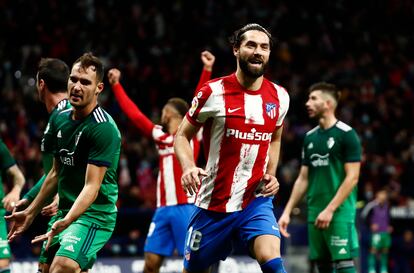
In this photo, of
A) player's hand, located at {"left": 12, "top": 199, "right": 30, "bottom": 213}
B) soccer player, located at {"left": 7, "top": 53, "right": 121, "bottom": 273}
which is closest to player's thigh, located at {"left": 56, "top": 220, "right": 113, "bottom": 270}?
soccer player, located at {"left": 7, "top": 53, "right": 121, "bottom": 273}

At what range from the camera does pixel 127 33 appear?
21.7 metres

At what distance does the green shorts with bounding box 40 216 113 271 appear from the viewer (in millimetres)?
6355

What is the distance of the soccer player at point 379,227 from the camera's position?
652 inches

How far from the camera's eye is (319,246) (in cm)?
922

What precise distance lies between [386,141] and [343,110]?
1.50 metres

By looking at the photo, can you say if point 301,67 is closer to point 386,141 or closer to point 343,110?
point 343,110

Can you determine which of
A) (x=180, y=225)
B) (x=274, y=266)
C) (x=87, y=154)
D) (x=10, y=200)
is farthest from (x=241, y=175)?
(x=180, y=225)

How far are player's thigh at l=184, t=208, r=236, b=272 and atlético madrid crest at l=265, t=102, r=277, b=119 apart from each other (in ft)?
2.82

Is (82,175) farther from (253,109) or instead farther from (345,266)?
(345,266)

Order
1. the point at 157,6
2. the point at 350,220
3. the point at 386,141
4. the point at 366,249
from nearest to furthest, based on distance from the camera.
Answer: the point at 350,220 < the point at 366,249 < the point at 386,141 < the point at 157,6

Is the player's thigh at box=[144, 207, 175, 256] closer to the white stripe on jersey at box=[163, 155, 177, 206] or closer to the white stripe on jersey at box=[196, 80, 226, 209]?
the white stripe on jersey at box=[163, 155, 177, 206]

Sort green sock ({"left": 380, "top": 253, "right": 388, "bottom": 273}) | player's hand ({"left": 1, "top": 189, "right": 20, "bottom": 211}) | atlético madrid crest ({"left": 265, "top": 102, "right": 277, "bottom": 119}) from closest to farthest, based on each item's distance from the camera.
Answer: atlético madrid crest ({"left": 265, "top": 102, "right": 277, "bottom": 119}) < player's hand ({"left": 1, "top": 189, "right": 20, "bottom": 211}) < green sock ({"left": 380, "top": 253, "right": 388, "bottom": 273})

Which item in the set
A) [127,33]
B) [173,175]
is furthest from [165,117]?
[127,33]

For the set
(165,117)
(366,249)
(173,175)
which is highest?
(165,117)
